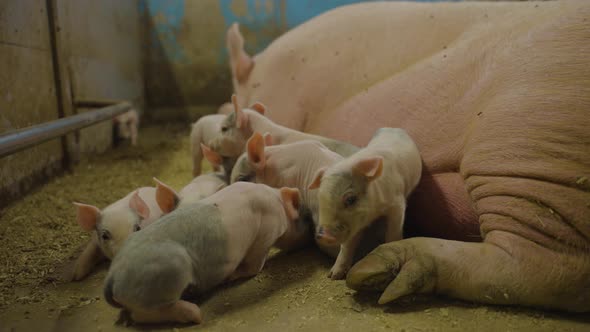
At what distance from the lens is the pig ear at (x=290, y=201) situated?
1.97 m

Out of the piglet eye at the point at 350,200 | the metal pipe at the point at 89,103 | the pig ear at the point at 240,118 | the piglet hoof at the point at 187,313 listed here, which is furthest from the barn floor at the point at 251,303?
the metal pipe at the point at 89,103

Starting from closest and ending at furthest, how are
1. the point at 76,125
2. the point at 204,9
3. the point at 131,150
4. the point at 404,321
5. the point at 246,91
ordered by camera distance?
the point at 404,321 < the point at 76,125 < the point at 246,91 < the point at 131,150 < the point at 204,9

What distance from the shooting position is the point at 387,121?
2.37m

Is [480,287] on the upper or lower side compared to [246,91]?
lower

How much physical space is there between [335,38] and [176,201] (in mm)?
1502

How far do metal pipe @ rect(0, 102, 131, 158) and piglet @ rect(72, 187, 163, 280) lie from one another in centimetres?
29

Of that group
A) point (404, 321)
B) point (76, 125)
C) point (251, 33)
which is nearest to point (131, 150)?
point (76, 125)

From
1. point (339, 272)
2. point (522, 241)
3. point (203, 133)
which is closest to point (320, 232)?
point (339, 272)

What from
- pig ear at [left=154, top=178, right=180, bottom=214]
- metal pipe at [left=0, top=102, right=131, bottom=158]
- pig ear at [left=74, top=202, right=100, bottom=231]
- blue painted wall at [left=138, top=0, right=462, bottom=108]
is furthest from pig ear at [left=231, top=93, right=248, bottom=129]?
blue painted wall at [left=138, top=0, right=462, bottom=108]

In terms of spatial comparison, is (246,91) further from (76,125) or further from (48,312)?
(48,312)

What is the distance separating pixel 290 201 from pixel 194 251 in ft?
1.86

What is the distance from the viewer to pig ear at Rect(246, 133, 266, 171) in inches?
81.6

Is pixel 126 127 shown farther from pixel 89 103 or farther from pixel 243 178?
pixel 243 178

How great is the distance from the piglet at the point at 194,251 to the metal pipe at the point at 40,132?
51cm
